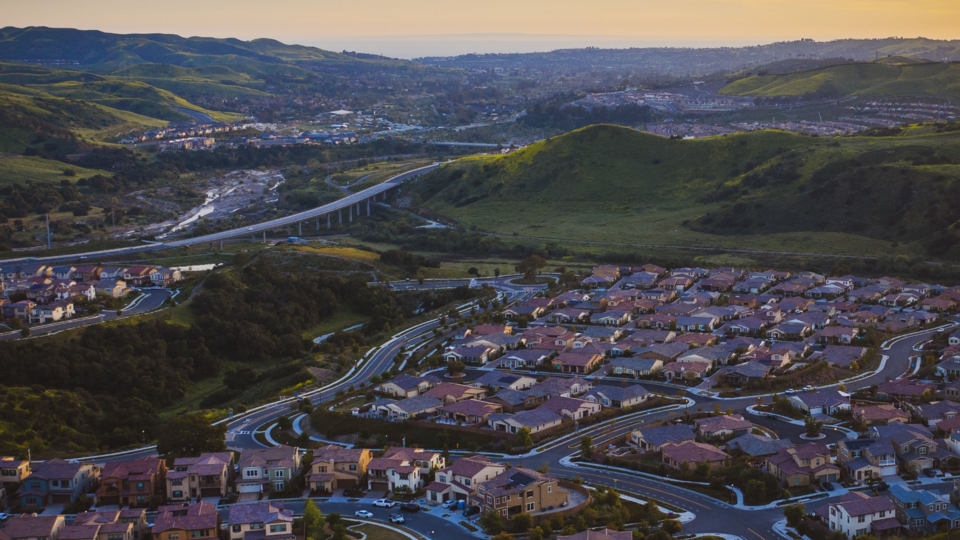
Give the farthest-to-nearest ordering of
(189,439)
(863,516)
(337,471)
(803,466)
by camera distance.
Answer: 1. (189,439)
2. (337,471)
3. (803,466)
4. (863,516)

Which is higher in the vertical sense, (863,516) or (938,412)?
(863,516)

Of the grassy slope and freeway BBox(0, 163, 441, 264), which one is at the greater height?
the grassy slope

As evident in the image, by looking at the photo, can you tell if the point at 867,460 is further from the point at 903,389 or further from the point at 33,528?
the point at 33,528

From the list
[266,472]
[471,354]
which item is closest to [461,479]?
[266,472]

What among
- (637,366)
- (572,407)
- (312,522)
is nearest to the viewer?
(312,522)

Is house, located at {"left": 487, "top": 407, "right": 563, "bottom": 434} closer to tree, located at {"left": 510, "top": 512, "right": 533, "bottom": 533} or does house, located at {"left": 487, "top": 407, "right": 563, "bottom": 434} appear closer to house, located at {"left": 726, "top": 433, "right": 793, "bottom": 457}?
house, located at {"left": 726, "top": 433, "right": 793, "bottom": 457}

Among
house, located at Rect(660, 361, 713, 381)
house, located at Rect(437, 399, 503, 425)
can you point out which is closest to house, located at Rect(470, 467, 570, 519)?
house, located at Rect(437, 399, 503, 425)
